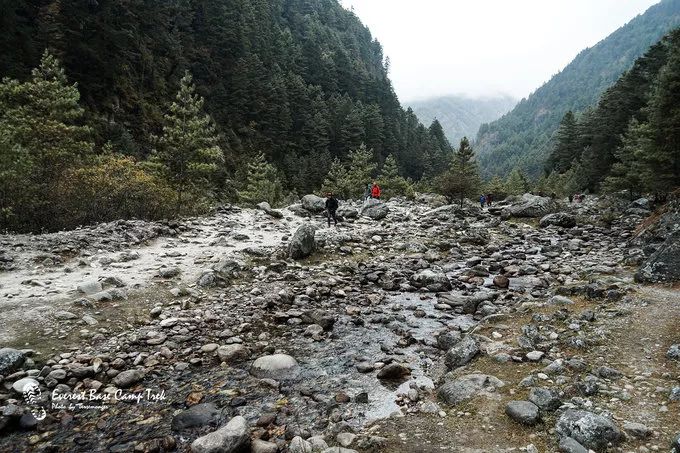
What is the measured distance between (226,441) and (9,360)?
466cm

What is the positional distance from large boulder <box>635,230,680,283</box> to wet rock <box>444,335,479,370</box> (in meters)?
6.42

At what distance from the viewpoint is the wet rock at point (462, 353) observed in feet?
24.6

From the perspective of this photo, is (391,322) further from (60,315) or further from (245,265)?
(60,315)

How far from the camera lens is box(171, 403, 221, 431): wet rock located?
5.87m

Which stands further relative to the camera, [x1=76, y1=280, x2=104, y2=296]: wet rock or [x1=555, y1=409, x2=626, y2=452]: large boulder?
[x1=76, y1=280, x2=104, y2=296]: wet rock

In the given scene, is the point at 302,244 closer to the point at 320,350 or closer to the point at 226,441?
the point at 320,350

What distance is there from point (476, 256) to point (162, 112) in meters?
54.9

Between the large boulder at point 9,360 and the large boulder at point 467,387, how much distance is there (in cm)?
745

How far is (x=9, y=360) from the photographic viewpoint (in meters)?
6.88

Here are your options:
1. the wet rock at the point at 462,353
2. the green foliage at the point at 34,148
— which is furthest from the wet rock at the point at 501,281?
the green foliage at the point at 34,148

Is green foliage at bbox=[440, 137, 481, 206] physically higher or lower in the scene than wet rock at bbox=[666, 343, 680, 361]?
higher

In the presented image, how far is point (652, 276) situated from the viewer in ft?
34.8

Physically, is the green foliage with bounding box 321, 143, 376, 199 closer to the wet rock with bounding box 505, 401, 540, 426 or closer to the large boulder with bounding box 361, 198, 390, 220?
the large boulder with bounding box 361, 198, 390, 220

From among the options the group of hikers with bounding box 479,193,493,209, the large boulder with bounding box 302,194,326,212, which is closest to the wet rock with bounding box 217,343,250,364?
the large boulder with bounding box 302,194,326,212
